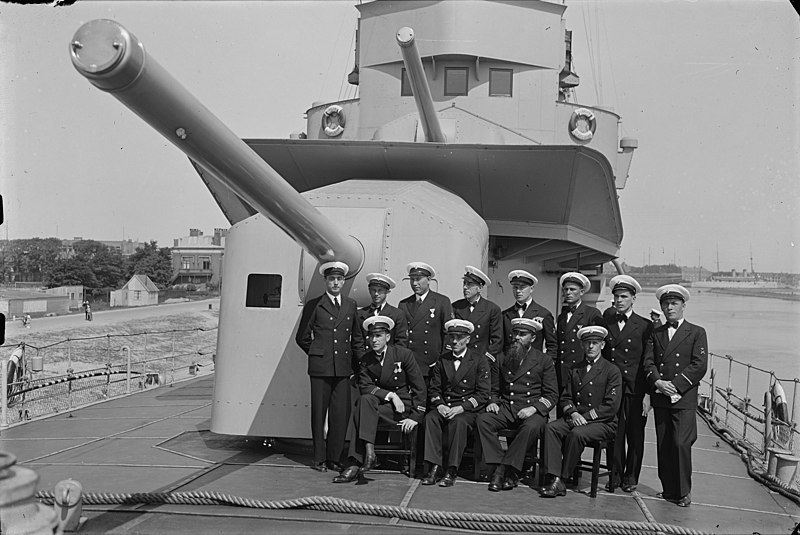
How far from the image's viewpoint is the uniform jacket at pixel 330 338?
18.1 feet

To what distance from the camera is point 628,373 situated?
17.8 ft

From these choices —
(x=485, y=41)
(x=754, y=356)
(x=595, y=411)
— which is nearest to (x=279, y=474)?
(x=595, y=411)

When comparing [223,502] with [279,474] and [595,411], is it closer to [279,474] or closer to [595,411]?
[279,474]

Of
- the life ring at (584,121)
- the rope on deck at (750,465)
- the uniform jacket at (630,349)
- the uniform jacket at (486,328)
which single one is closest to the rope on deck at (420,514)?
the uniform jacket at (630,349)

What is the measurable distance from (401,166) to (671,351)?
3006 mm

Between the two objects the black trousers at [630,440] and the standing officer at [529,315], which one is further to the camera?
the standing officer at [529,315]

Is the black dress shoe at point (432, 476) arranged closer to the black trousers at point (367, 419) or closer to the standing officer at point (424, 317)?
the black trousers at point (367, 419)

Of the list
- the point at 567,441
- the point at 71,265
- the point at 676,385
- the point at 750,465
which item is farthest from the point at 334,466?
the point at 71,265

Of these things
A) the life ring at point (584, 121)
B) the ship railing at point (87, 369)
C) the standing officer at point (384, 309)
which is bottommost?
the ship railing at point (87, 369)

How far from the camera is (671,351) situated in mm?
5191

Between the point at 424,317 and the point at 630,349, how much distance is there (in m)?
1.38

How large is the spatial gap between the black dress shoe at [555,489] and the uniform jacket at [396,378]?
95 cm

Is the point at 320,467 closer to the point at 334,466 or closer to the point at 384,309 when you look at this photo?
the point at 334,466

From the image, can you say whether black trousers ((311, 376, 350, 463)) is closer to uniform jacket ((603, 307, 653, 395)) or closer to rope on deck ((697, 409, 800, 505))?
uniform jacket ((603, 307, 653, 395))
